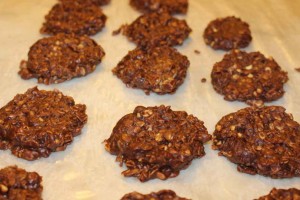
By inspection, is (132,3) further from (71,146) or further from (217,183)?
(217,183)

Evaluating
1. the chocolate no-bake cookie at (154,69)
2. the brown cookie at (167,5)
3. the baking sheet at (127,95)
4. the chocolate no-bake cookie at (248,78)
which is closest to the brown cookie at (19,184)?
the baking sheet at (127,95)

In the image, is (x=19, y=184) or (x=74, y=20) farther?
(x=74, y=20)

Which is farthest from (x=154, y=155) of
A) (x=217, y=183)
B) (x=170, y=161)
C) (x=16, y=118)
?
(x=16, y=118)

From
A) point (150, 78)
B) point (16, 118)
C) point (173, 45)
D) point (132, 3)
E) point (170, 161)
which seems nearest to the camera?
point (170, 161)

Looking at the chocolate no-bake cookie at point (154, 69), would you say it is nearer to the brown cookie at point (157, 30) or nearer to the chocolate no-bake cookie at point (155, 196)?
the brown cookie at point (157, 30)

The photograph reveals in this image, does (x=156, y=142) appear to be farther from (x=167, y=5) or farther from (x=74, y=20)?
(x=167, y=5)

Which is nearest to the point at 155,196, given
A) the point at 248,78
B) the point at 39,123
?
the point at 39,123
